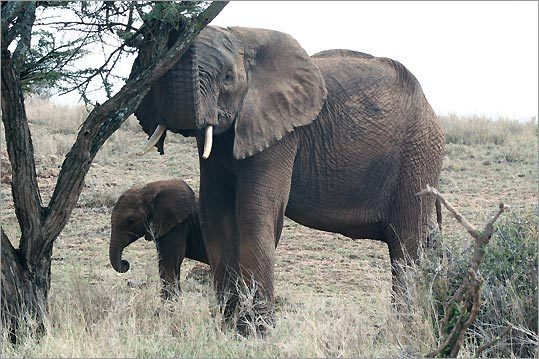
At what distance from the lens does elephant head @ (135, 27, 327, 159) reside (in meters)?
7.83

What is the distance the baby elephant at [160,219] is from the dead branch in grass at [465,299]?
4.23m

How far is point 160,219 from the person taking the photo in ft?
34.7

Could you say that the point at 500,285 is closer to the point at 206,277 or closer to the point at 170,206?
the point at 170,206

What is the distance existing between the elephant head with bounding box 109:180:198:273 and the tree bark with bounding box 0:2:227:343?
9.14 feet

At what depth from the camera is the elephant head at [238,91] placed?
783cm

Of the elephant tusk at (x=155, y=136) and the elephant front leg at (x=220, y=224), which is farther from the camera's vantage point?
the elephant front leg at (x=220, y=224)

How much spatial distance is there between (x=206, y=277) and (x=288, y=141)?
9.30ft

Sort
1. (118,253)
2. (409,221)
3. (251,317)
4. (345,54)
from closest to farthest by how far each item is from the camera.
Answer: (251,317) → (409,221) → (345,54) → (118,253)

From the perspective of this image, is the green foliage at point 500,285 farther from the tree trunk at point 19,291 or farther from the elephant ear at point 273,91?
the tree trunk at point 19,291

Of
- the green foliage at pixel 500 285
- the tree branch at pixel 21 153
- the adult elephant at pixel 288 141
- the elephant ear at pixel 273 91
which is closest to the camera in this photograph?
the green foliage at pixel 500 285

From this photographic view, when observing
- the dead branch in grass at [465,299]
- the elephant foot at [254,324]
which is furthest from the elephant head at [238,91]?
the dead branch in grass at [465,299]

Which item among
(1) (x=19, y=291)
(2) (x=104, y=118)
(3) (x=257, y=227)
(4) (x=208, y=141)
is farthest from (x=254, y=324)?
(2) (x=104, y=118)

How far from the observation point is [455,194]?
50.3 ft

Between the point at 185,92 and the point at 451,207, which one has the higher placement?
the point at 185,92
